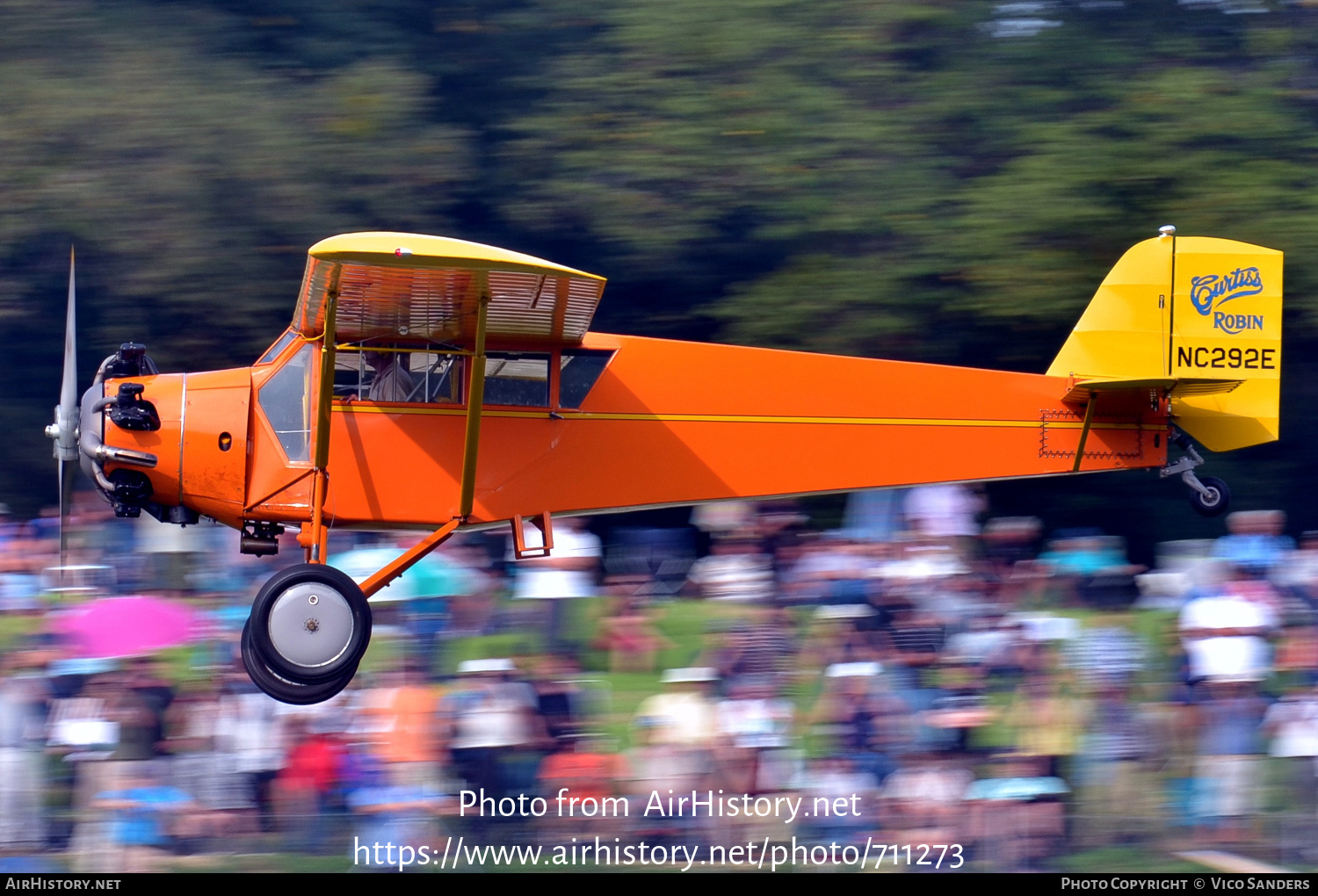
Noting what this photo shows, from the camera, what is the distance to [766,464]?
7.70 m

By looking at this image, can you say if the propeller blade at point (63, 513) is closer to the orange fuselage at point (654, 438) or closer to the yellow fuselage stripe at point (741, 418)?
the orange fuselage at point (654, 438)

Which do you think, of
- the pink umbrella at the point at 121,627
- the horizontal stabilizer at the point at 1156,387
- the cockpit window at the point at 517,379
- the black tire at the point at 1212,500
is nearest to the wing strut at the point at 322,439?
the cockpit window at the point at 517,379

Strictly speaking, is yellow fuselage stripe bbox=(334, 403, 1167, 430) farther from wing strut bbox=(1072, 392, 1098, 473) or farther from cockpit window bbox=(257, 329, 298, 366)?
cockpit window bbox=(257, 329, 298, 366)

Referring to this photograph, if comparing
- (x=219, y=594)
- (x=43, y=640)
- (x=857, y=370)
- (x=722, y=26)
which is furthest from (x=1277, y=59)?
(x=43, y=640)

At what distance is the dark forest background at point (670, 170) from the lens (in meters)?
11.4

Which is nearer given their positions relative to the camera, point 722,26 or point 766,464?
point 766,464

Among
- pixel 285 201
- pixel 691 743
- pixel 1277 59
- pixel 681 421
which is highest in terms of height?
pixel 1277 59

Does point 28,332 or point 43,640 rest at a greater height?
point 28,332

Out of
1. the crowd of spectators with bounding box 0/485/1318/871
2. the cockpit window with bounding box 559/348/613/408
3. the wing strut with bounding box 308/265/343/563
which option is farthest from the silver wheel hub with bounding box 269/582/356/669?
the cockpit window with bounding box 559/348/613/408

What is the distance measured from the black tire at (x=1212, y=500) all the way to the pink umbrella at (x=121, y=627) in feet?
20.0

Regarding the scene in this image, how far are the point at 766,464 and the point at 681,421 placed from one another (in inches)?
21.6

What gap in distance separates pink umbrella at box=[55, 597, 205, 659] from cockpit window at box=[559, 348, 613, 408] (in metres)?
2.51

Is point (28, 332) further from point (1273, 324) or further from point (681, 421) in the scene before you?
point (1273, 324)

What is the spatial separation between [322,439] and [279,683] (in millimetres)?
1215
